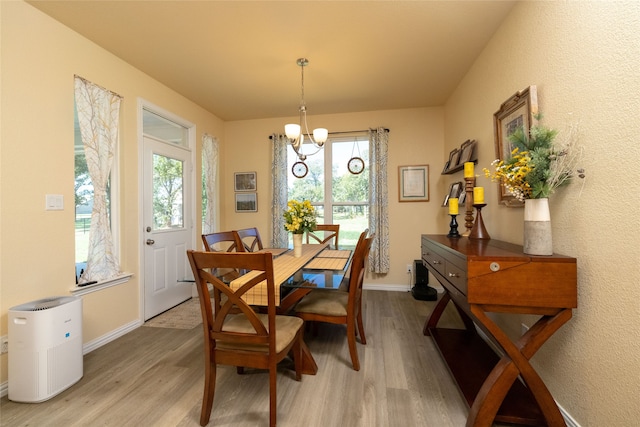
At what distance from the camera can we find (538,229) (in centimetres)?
129

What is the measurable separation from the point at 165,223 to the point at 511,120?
11.6ft

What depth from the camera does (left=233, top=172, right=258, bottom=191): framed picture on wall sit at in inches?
166

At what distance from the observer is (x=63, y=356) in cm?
166

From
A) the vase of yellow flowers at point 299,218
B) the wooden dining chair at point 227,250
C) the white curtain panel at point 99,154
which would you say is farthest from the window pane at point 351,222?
the white curtain panel at point 99,154

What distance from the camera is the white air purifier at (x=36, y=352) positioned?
1557mm

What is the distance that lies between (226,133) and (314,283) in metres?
3.47

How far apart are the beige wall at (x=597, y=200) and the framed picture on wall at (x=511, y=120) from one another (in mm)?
57

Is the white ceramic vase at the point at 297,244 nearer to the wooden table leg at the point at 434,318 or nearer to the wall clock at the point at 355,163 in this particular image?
the wooden table leg at the point at 434,318

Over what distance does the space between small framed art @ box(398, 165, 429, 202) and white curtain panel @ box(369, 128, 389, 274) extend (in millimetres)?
239

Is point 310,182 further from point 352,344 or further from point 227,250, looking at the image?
point 352,344

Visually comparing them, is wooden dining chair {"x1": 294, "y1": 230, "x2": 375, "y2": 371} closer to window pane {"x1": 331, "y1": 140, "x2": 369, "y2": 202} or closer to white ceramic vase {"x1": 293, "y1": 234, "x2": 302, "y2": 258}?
white ceramic vase {"x1": 293, "y1": 234, "x2": 302, "y2": 258}

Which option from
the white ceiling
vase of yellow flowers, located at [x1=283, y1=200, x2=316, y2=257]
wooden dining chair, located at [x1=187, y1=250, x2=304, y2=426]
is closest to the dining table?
wooden dining chair, located at [x1=187, y1=250, x2=304, y2=426]

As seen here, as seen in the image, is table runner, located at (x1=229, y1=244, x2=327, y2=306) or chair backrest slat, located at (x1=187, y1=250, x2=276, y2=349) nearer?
chair backrest slat, located at (x1=187, y1=250, x2=276, y2=349)

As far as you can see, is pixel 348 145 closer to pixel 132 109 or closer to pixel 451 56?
pixel 451 56
